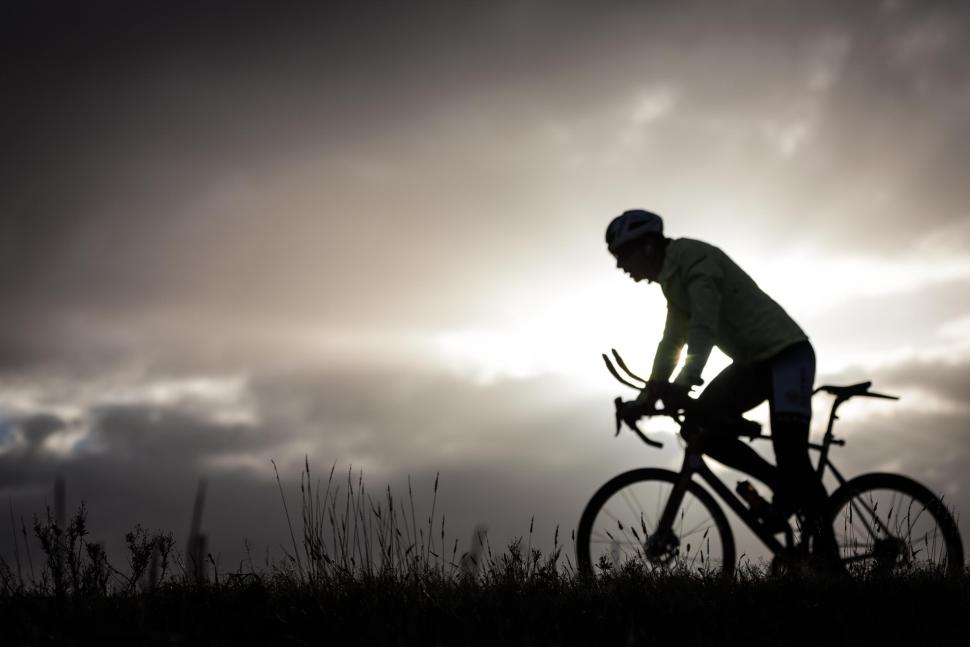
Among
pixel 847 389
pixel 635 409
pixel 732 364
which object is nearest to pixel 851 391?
pixel 847 389

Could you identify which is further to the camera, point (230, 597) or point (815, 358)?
point (815, 358)

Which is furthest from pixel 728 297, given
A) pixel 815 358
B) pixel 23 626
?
pixel 23 626

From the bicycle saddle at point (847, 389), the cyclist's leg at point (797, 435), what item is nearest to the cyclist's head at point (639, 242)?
the cyclist's leg at point (797, 435)

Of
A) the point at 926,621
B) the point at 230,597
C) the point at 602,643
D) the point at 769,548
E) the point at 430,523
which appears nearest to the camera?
the point at 602,643

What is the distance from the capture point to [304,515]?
598cm

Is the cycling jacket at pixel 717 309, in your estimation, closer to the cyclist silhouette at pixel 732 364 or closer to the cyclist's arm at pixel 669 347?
the cyclist silhouette at pixel 732 364

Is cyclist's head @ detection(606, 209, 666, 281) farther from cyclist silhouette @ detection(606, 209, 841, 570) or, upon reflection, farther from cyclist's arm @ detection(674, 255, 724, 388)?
cyclist's arm @ detection(674, 255, 724, 388)

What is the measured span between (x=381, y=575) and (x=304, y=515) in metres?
0.83

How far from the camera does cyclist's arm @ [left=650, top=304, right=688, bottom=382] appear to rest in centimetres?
661

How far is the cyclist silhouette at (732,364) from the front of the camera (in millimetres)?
6043

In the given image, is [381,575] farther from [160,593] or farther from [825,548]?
[825,548]

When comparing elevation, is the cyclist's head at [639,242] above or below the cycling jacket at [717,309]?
above

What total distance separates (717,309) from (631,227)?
92cm

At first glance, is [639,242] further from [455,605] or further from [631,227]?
[455,605]
